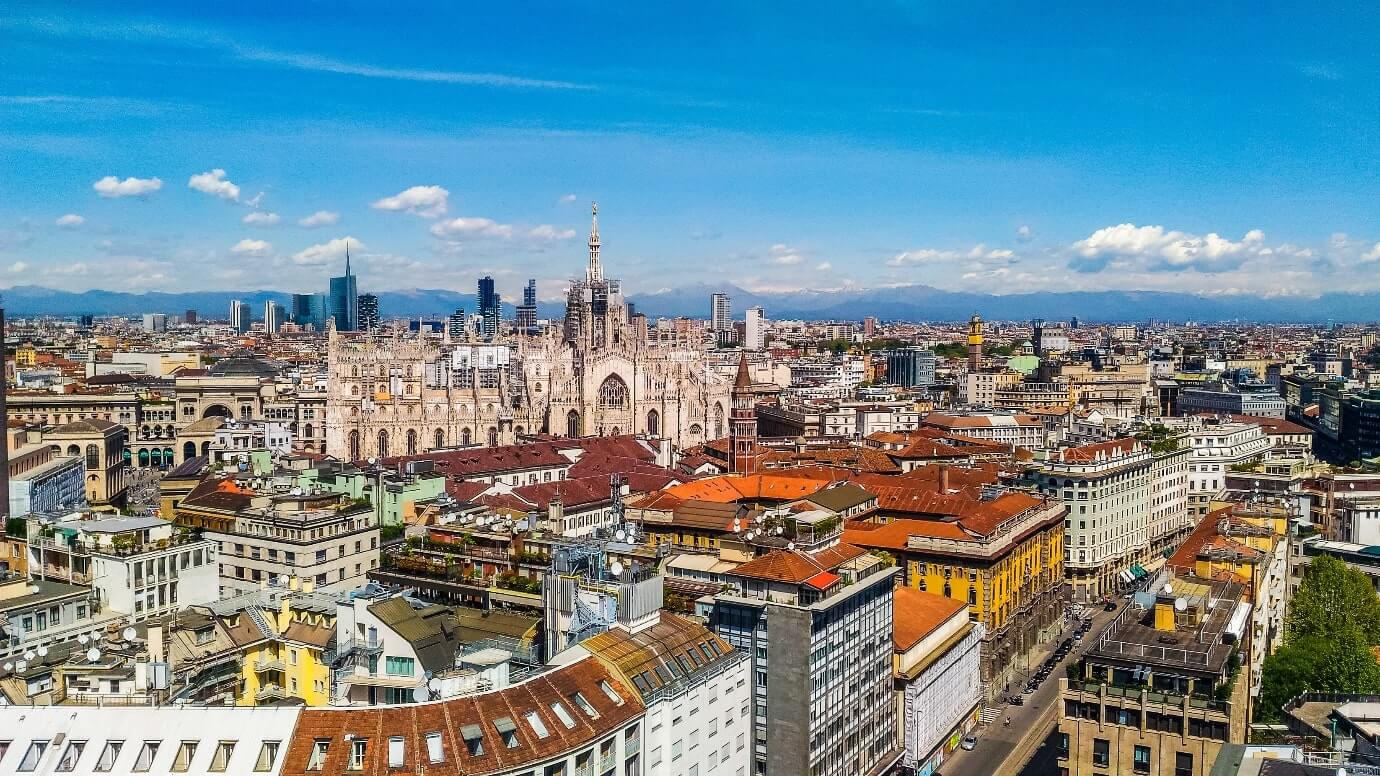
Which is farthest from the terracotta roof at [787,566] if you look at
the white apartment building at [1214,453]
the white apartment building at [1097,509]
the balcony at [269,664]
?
the white apartment building at [1214,453]

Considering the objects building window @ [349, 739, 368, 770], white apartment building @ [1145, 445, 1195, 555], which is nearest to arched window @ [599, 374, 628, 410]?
white apartment building @ [1145, 445, 1195, 555]

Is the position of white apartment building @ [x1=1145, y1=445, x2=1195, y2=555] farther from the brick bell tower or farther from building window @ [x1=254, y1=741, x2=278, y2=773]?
building window @ [x1=254, y1=741, x2=278, y2=773]

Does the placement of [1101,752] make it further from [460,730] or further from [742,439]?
[742,439]

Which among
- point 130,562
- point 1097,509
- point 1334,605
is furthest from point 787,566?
point 1097,509

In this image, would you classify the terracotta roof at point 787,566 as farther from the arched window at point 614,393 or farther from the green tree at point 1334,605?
the arched window at point 614,393

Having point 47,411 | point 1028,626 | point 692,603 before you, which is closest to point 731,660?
point 692,603
